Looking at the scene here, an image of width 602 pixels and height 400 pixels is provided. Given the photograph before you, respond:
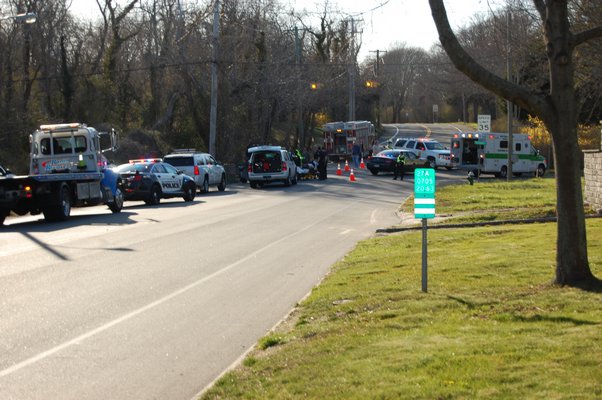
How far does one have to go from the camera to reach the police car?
34.1 m

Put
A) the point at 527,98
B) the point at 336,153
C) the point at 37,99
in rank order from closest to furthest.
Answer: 1. the point at 527,98
2. the point at 37,99
3. the point at 336,153

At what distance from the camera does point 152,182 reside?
113 ft

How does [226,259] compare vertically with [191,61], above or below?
below

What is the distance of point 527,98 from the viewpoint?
11.6 meters

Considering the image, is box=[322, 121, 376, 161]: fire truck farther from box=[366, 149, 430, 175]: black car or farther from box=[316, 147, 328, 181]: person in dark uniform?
box=[316, 147, 328, 181]: person in dark uniform

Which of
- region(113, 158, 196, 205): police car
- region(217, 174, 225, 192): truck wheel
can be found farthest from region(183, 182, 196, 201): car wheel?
region(217, 174, 225, 192): truck wheel

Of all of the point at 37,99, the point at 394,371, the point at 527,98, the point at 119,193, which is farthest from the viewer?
the point at 37,99

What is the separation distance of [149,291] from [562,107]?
20.6ft

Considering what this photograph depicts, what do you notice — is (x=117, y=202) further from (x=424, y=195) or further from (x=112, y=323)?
(x=424, y=195)

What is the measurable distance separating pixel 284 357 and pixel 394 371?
1406mm

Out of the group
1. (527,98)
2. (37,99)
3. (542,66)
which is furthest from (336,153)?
(527,98)

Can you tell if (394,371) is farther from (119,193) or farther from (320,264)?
(119,193)

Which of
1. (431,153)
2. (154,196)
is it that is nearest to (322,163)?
(431,153)

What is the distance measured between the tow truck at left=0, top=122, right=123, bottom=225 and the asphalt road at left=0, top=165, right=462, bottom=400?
2.11 feet
